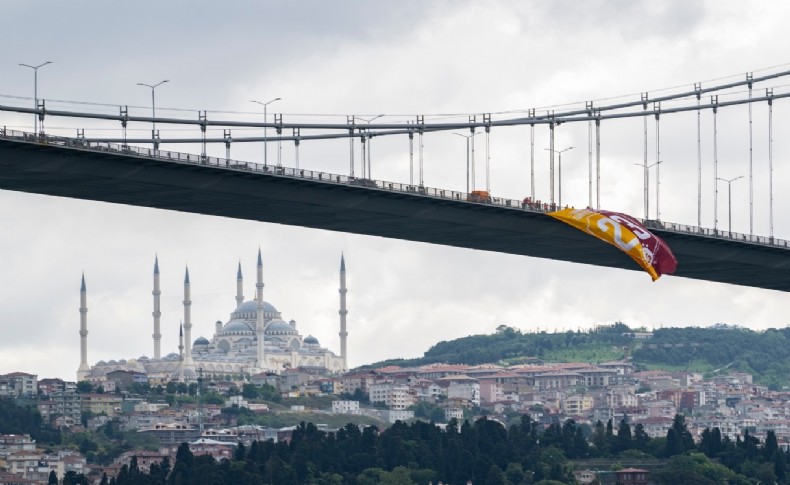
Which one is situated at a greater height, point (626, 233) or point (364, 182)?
point (364, 182)

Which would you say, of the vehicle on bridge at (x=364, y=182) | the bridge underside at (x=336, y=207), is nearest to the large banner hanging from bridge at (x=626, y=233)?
the bridge underside at (x=336, y=207)

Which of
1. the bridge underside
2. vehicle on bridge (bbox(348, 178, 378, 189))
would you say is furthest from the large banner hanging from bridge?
vehicle on bridge (bbox(348, 178, 378, 189))

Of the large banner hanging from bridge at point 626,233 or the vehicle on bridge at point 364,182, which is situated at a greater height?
the vehicle on bridge at point 364,182

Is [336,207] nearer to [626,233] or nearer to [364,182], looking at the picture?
[364,182]

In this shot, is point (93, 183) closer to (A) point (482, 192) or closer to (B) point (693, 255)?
(A) point (482, 192)

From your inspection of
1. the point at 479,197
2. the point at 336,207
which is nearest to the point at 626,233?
the point at 479,197

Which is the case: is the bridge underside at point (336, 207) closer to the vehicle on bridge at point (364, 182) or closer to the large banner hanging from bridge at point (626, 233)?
the vehicle on bridge at point (364, 182)
